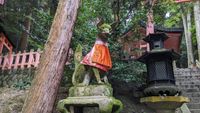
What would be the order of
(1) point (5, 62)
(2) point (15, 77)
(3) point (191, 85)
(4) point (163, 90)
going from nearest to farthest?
1. (4) point (163, 90)
2. (2) point (15, 77)
3. (1) point (5, 62)
4. (3) point (191, 85)

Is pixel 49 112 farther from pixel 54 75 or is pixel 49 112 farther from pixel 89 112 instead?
pixel 89 112

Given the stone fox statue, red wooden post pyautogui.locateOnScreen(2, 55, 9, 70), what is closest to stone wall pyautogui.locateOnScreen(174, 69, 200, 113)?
the stone fox statue

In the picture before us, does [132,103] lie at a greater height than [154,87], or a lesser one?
lesser

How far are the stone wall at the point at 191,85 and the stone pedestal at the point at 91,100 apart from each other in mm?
3812

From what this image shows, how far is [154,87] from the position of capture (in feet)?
19.7

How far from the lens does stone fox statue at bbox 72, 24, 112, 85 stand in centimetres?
459

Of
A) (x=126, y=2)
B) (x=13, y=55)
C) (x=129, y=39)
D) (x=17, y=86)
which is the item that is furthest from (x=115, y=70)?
(x=13, y=55)

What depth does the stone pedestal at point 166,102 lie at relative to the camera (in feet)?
18.8

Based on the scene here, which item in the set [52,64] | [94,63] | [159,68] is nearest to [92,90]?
[94,63]

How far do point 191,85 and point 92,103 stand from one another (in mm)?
6241

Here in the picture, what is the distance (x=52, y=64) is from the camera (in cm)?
470

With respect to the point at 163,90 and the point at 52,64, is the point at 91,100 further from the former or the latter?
the point at 163,90

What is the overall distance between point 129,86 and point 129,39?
153 cm

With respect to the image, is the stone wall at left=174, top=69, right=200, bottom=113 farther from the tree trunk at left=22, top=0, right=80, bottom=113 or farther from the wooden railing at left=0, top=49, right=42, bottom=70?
the wooden railing at left=0, top=49, right=42, bottom=70
